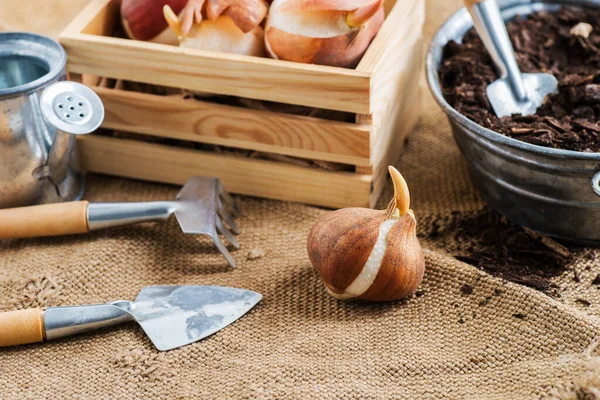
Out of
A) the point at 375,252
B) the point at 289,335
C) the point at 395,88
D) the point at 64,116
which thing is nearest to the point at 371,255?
the point at 375,252

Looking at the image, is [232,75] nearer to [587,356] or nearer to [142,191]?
[142,191]

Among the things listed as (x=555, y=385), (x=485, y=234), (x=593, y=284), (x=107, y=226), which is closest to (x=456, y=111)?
(x=485, y=234)

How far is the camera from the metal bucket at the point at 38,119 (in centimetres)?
107

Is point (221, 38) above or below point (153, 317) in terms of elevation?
above

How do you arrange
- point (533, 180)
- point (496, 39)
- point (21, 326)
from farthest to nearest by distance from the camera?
1. point (496, 39)
2. point (533, 180)
3. point (21, 326)

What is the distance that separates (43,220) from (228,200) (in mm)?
260

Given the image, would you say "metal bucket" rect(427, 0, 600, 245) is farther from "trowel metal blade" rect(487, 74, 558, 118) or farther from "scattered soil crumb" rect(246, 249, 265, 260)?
"scattered soil crumb" rect(246, 249, 265, 260)

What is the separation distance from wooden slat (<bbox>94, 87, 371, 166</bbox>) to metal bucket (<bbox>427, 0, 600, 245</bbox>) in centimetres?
15

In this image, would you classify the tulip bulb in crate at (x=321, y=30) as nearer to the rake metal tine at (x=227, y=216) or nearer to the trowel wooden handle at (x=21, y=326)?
the rake metal tine at (x=227, y=216)

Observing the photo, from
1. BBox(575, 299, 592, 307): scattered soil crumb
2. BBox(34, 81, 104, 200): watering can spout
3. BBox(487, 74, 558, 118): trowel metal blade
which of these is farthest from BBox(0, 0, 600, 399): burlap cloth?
BBox(487, 74, 558, 118): trowel metal blade

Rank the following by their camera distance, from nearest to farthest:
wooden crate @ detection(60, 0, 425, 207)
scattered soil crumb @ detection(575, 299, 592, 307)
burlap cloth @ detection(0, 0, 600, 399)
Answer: burlap cloth @ detection(0, 0, 600, 399) → scattered soil crumb @ detection(575, 299, 592, 307) → wooden crate @ detection(60, 0, 425, 207)

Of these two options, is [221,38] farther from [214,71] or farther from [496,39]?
[496,39]

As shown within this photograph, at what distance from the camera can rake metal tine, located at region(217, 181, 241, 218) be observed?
115 cm

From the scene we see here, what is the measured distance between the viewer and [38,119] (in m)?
1.09
